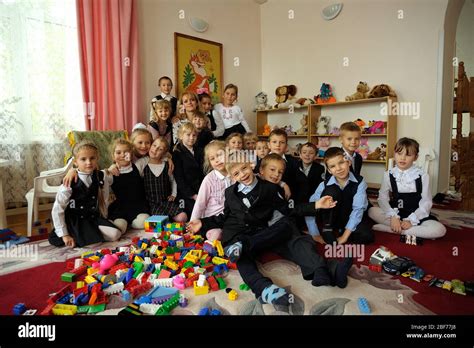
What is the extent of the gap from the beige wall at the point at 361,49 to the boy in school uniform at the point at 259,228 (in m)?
2.74

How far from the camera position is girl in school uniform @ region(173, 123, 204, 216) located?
2611 millimetres

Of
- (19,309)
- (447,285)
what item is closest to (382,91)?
(447,285)

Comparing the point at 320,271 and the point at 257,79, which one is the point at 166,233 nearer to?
the point at 320,271

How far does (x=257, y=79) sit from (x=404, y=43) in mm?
2205

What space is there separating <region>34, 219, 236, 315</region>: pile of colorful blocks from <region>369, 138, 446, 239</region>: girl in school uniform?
1.28m

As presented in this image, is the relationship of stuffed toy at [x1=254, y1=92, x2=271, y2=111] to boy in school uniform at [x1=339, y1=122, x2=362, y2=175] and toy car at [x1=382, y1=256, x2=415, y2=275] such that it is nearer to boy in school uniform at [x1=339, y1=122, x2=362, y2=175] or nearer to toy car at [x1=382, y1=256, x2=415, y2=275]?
boy in school uniform at [x1=339, y1=122, x2=362, y2=175]

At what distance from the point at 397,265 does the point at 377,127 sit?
8.96 feet

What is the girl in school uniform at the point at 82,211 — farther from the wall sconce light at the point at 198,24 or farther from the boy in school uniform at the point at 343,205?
the wall sconce light at the point at 198,24

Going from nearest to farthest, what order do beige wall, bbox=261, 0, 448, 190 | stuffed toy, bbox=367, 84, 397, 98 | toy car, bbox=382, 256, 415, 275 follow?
toy car, bbox=382, 256, 415, 275 < beige wall, bbox=261, 0, 448, 190 < stuffed toy, bbox=367, 84, 397, 98

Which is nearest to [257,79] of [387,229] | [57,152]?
[57,152]

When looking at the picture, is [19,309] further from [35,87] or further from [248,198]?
[35,87]

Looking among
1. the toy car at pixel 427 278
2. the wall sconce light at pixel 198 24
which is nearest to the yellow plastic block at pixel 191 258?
the toy car at pixel 427 278

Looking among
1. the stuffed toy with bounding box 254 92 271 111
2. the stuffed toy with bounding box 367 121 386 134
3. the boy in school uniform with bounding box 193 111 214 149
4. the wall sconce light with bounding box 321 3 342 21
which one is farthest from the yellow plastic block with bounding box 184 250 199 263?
the wall sconce light with bounding box 321 3 342 21

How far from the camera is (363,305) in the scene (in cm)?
128
